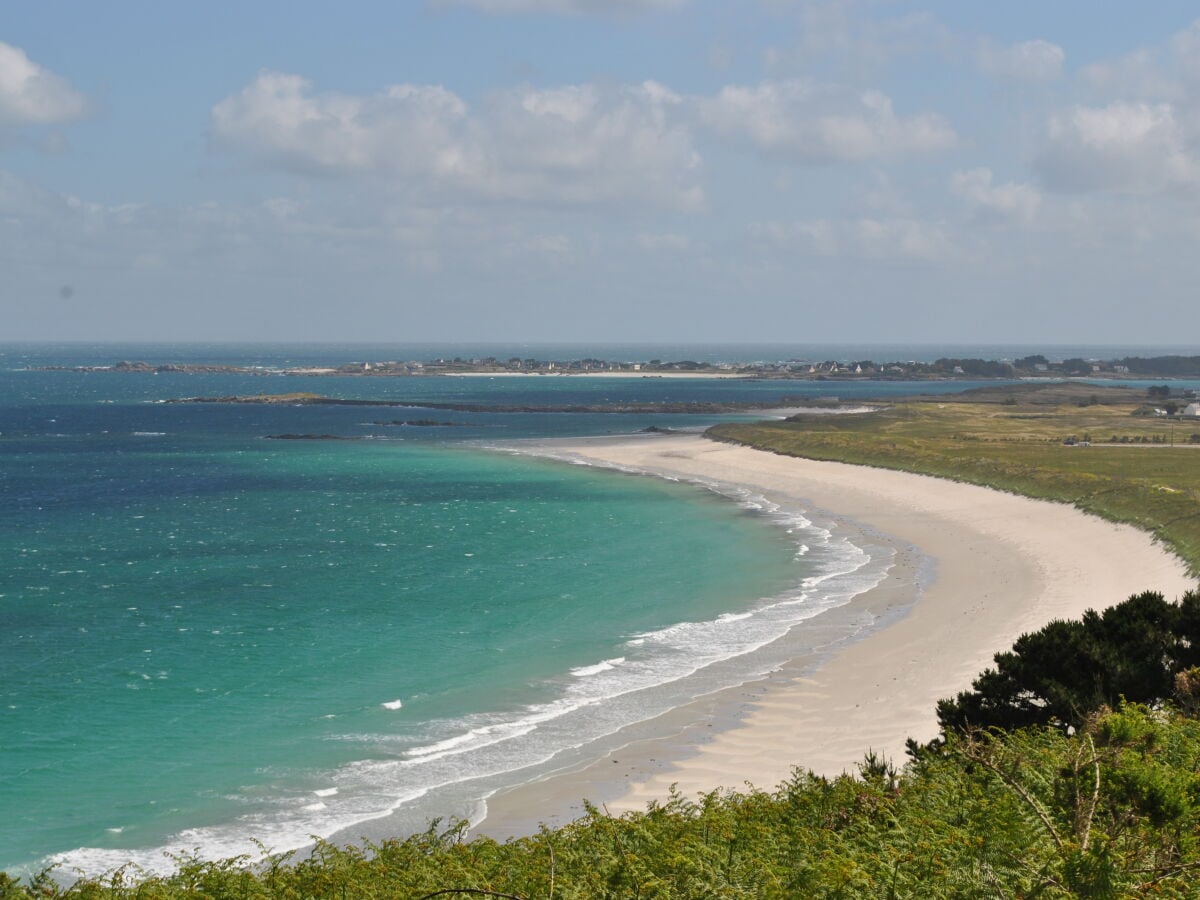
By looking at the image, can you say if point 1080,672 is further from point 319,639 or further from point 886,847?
point 319,639

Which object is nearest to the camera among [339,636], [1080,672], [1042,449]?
[1080,672]

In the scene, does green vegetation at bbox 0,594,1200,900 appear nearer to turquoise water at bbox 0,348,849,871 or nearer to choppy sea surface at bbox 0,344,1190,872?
choppy sea surface at bbox 0,344,1190,872

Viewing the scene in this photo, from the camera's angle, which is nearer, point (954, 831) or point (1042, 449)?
point (954, 831)

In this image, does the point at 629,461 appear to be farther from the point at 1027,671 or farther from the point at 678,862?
the point at 678,862

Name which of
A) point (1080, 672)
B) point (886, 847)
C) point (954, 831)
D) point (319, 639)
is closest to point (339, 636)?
point (319, 639)

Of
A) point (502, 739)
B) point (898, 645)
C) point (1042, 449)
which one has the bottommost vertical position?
point (502, 739)

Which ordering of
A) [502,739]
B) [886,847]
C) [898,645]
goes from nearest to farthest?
[886,847]
[502,739]
[898,645]

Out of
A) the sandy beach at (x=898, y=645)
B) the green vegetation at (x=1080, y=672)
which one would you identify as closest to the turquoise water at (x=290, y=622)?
the sandy beach at (x=898, y=645)

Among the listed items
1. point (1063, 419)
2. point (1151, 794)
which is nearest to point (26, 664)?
point (1151, 794)
